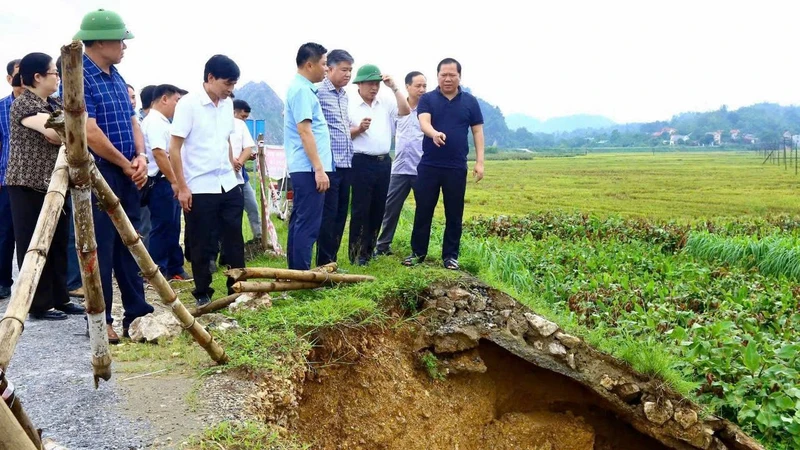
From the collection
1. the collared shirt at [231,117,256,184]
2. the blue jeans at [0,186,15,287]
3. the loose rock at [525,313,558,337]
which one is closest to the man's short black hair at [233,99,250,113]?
the collared shirt at [231,117,256,184]

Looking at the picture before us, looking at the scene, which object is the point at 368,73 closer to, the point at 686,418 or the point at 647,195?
the point at 686,418

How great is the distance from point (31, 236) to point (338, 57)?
2673 mm

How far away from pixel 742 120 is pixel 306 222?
117 meters

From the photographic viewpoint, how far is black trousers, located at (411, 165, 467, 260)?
5.63 metres

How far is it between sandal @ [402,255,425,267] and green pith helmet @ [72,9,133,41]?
10.1ft

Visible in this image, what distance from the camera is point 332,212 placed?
5.30m

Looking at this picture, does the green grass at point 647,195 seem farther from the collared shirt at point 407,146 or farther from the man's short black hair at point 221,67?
the man's short black hair at point 221,67

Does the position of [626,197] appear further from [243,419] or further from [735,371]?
[243,419]

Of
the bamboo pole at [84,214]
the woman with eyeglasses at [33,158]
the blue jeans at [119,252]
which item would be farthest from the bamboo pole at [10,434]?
the woman with eyeglasses at [33,158]

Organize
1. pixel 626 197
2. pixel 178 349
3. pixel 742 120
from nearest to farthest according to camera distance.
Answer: pixel 178 349 → pixel 626 197 → pixel 742 120

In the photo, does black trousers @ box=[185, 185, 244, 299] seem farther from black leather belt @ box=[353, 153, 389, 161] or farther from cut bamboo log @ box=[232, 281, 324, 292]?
black leather belt @ box=[353, 153, 389, 161]

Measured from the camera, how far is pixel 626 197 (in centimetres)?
1930

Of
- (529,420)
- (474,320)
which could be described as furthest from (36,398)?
(529,420)

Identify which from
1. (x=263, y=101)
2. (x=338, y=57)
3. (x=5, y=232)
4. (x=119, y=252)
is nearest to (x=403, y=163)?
(x=338, y=57)
